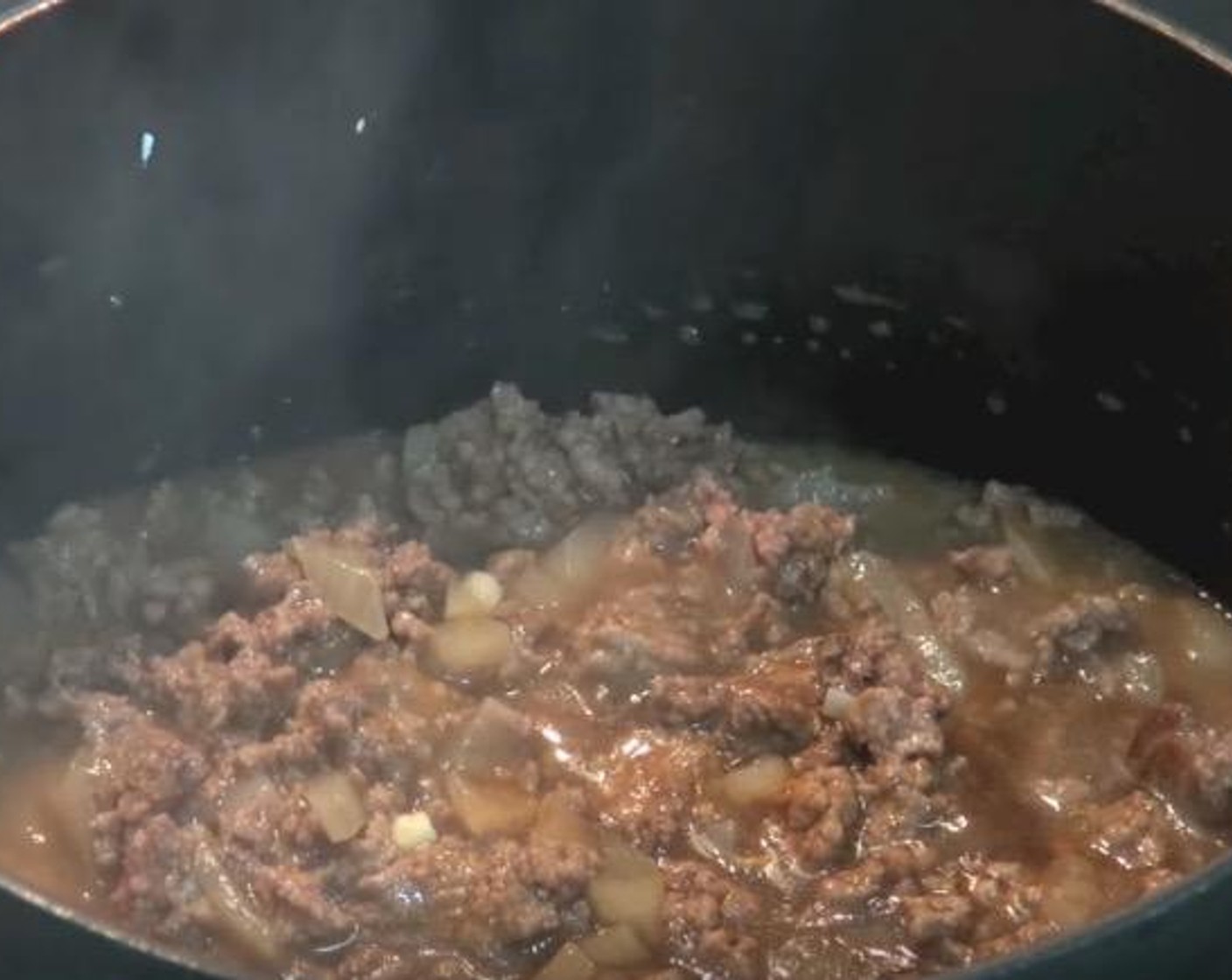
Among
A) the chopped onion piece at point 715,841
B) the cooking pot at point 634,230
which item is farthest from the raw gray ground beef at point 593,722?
the cooking pot at point 634,230

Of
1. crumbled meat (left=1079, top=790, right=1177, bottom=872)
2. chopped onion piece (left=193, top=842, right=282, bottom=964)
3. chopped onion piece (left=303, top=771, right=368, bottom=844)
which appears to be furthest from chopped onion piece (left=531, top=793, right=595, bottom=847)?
crumbled meat (left=1079, top=790, right=1177, bottom=872)

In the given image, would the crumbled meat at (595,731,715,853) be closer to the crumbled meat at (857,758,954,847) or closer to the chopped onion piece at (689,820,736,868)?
the chopped onion piece at (689,820,736,868)

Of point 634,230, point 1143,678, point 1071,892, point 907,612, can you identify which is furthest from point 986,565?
point 634,230

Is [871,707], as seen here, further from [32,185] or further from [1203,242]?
[32,185]

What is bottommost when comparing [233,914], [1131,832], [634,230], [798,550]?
[233,914]

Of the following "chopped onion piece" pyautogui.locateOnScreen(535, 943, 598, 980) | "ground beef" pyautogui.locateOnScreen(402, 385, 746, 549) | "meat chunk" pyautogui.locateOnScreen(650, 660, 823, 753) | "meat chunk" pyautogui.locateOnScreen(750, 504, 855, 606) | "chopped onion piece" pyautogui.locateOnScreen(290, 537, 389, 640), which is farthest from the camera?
"ground beef" pyautogui.locateOnScreen(402, 385, 746, 549)

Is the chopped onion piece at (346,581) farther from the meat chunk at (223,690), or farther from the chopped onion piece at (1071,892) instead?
the chopped onion piece at (1071,892)

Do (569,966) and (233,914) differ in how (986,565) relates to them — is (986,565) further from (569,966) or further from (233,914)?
(233,914)
